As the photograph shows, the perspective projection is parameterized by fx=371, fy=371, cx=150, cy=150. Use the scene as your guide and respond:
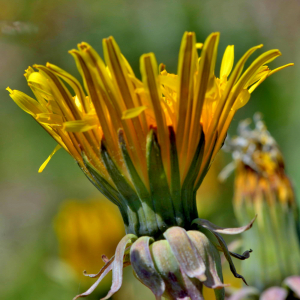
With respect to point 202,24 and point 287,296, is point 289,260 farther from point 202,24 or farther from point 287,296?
point 202,24

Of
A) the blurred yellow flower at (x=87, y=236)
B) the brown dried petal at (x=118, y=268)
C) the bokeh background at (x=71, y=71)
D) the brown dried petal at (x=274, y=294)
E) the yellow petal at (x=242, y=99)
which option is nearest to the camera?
the brown dried petal at (x=118, y=268)

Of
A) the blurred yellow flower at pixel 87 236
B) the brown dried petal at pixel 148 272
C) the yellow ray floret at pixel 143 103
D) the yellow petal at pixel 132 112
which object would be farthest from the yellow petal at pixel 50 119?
the blurred yellow flower at pixel 87 236

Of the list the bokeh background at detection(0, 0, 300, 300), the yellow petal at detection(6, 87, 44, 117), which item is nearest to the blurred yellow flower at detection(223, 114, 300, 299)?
the bokeh background at detection(0, 0, 300, 300)

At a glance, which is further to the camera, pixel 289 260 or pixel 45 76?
pixel 289 260

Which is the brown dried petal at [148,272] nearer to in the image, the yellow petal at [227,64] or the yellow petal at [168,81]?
the yellow petal at [168,81]

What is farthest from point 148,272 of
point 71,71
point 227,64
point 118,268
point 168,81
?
point 71,71

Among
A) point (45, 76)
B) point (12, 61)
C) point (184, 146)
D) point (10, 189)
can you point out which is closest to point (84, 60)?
point (45, 76)

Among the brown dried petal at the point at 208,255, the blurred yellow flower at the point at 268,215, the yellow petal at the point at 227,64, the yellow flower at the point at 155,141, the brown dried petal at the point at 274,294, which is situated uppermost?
the yellow petal at the point at 227,64
